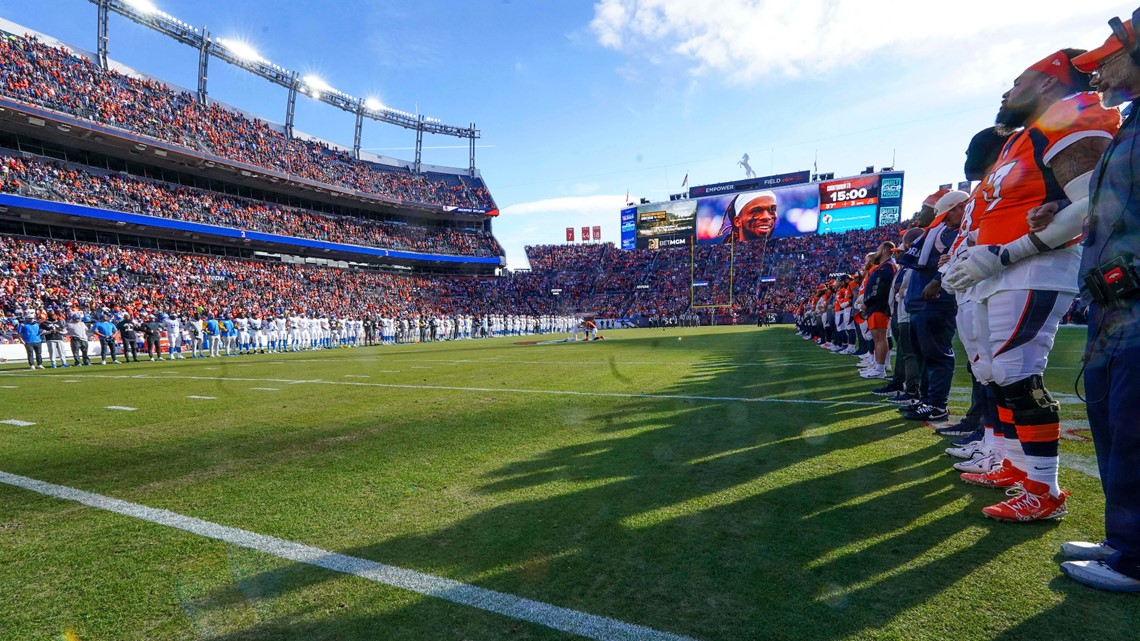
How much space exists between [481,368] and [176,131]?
36.0 meters

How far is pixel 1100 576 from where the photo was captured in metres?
1.98

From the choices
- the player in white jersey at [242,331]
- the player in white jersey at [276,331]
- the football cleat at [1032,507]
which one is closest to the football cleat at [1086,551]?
the football cleat at [1032,507]

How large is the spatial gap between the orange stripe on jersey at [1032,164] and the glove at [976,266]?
7.1 inches

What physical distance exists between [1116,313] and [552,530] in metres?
2.55

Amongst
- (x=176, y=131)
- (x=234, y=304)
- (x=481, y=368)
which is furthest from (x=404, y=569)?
(x=176, y=131)

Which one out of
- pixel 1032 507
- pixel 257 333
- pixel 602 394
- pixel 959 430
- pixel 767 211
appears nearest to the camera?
pixel 1032 507

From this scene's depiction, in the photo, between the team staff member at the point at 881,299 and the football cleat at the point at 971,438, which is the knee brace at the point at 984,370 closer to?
the football cleat at the point at 971,438

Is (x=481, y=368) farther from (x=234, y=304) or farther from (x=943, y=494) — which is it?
(x=234, y=304)

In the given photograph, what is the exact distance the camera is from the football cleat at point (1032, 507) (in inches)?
103

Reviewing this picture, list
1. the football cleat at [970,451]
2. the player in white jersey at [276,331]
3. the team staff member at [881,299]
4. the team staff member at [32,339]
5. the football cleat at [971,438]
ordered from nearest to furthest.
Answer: the football cleat at [970,451], the football cleat at [971,438], the team staff member at [881,299], the team staff member at [32,339], the player in white jersey at [276,331]

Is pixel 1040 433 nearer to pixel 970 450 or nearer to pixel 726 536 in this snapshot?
pixel 970 450

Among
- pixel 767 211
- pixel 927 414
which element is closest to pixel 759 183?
pixel 767 211

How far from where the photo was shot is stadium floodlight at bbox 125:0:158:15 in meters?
33.3

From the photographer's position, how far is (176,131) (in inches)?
1344
